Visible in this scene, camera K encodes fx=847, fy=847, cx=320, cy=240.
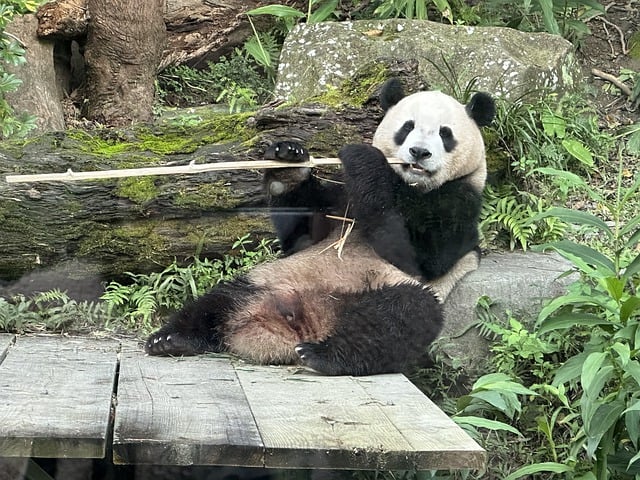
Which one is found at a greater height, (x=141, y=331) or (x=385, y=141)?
(x=385, y=141)

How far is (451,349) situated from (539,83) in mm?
1857

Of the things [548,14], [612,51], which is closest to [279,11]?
[548,14]

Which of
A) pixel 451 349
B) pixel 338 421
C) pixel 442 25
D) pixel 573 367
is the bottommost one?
pixel 451 349

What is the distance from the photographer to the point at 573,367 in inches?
117

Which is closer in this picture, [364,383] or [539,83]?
[364,383]

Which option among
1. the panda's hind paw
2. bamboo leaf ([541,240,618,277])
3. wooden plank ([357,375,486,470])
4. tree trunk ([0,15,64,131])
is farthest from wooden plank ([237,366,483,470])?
tree trunk ([0,15,64,131])

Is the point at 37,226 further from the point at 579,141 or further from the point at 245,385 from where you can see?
the point at 579,141

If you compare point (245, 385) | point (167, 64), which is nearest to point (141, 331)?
point (245, 385)

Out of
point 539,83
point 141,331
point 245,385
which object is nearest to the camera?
point 245,385

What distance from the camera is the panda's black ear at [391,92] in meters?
3.80

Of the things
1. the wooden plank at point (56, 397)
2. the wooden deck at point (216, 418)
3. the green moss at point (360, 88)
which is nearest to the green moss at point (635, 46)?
the green moss at point (360, 88)

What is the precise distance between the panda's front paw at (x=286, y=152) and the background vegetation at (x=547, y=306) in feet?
1.56

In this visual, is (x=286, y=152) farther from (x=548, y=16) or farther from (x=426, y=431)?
(x=548, y=16)

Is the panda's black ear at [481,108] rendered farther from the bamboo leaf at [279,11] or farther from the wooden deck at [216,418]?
the bamboo leaf at [279,11]
